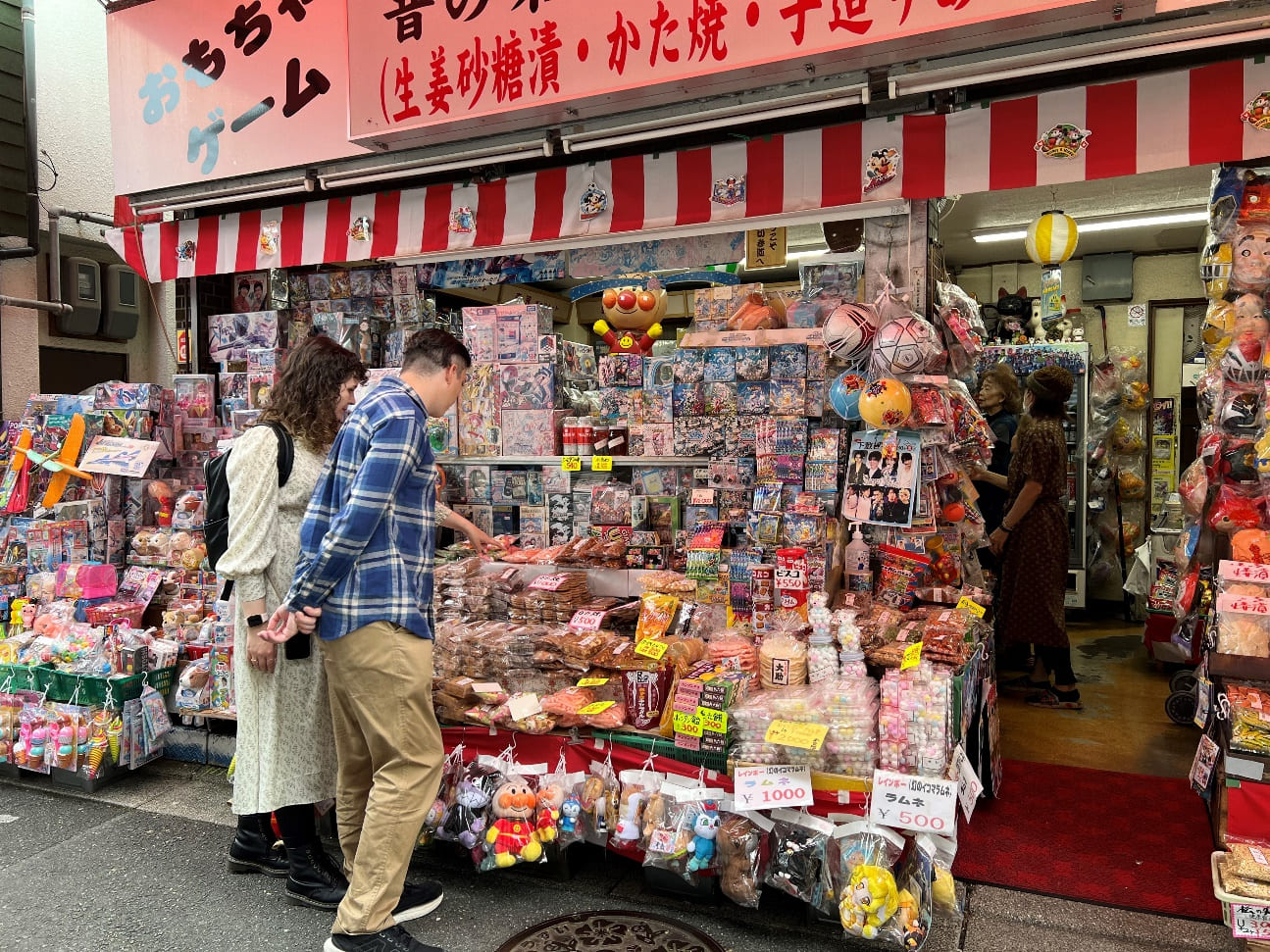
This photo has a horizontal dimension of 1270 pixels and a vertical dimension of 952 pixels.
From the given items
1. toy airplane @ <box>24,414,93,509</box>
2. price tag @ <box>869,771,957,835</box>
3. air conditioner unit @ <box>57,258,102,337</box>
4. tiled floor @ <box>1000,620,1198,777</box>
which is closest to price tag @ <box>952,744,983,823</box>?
price tag @ <box>869,771,957,835</box>

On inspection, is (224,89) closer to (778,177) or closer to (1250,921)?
(778,177)

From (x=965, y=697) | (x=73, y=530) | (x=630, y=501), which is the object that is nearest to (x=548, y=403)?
(x=630, y=501)

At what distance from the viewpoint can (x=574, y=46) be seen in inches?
154

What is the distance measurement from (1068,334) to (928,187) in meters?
6.06

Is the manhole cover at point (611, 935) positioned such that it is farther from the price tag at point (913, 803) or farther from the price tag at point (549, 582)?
the price tag at point (549, 582)

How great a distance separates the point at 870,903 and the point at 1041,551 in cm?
344

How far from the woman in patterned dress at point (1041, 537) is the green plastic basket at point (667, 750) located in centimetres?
318

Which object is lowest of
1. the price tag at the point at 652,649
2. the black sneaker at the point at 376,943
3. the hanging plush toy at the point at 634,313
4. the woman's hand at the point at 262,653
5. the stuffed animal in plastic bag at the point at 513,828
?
the black sneaker at the point at 376,943

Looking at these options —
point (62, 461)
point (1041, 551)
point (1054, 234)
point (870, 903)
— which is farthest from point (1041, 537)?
point (62, 461)

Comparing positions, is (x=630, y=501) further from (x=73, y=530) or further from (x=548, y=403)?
(x=73, y=530)

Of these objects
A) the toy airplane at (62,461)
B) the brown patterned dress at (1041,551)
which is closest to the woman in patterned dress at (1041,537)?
the brown patterned dress at (1041,551)

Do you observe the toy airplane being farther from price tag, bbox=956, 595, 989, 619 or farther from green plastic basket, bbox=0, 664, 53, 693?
price tag, bbox=956, 595, 989, 619

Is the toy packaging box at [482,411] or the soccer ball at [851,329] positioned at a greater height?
the soccer ball at [851,329]

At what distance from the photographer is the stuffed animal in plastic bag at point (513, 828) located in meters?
3.14
